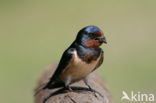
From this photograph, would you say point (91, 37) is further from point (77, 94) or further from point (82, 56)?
point (77, 94)

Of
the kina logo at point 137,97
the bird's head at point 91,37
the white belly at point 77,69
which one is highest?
the bird's head at point 91,37

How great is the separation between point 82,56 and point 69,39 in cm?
620

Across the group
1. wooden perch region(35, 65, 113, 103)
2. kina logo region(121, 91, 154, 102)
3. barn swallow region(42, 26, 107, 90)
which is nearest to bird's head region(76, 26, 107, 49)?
barn swallow region(42, 26, 107, 90)

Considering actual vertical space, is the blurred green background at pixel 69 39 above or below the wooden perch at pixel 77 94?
below

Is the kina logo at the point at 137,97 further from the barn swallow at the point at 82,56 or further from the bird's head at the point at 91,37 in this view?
the bird's head at the point at 91,37

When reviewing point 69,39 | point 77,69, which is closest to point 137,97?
point 69,39

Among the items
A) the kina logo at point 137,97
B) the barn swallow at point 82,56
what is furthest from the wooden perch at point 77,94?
the kina logo at point 137,97

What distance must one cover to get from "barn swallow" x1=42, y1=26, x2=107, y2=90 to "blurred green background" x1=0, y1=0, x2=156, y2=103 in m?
3.26

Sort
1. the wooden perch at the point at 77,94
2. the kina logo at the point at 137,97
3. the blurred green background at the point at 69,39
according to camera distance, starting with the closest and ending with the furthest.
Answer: the wooden perch at the point at 77,94, the kina logo at the point at 137,97, the blurred green background at the point at 69,39

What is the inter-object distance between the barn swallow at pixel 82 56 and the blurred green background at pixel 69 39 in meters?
3.26

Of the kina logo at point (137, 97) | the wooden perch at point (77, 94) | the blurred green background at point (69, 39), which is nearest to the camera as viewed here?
the wooden perch at point (77, 94)

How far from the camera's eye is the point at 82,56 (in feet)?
14.8

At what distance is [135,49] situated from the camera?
10375 mm

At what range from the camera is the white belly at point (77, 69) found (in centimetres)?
452
